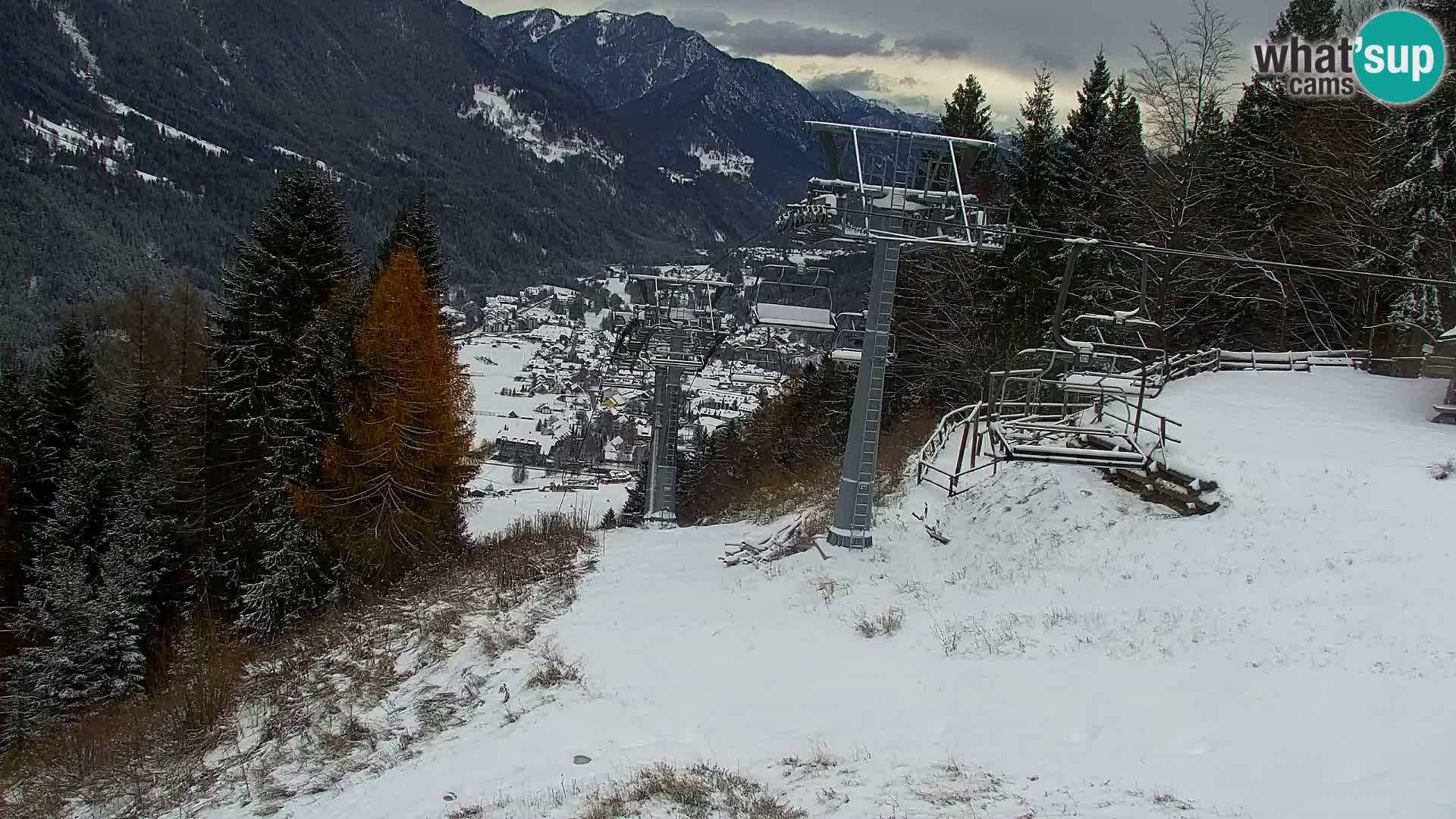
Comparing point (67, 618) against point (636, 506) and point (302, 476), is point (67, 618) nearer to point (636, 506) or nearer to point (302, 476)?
point (302, 476)

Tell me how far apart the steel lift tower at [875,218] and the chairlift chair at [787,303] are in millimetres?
918

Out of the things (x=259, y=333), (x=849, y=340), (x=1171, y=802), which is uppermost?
(x=849, y=340)

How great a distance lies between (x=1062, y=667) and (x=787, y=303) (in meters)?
8.02

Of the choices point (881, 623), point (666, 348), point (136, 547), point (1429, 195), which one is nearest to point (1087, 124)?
point (1429, 195)

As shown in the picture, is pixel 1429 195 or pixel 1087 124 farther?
pixel 1087 124

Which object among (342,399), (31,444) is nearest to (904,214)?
(342,399)

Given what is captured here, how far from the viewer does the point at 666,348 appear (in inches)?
923

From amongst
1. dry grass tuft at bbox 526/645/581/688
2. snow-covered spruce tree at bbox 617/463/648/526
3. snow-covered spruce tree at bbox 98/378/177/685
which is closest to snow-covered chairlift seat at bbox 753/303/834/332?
dry grass tuft at bbox 526/645/581/688

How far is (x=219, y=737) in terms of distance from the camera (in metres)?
11.0

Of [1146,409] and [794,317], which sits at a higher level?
[794,317]

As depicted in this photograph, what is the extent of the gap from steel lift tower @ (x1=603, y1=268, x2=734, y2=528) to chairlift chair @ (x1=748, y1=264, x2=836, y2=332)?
720 cm

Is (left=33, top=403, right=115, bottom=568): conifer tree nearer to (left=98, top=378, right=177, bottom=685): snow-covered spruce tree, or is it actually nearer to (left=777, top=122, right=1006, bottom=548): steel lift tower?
(left=98, top=378, right=177, bottom=685): snow-covered spruce tree

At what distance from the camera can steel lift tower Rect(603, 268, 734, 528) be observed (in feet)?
73.9

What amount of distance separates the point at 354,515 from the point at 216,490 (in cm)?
600
